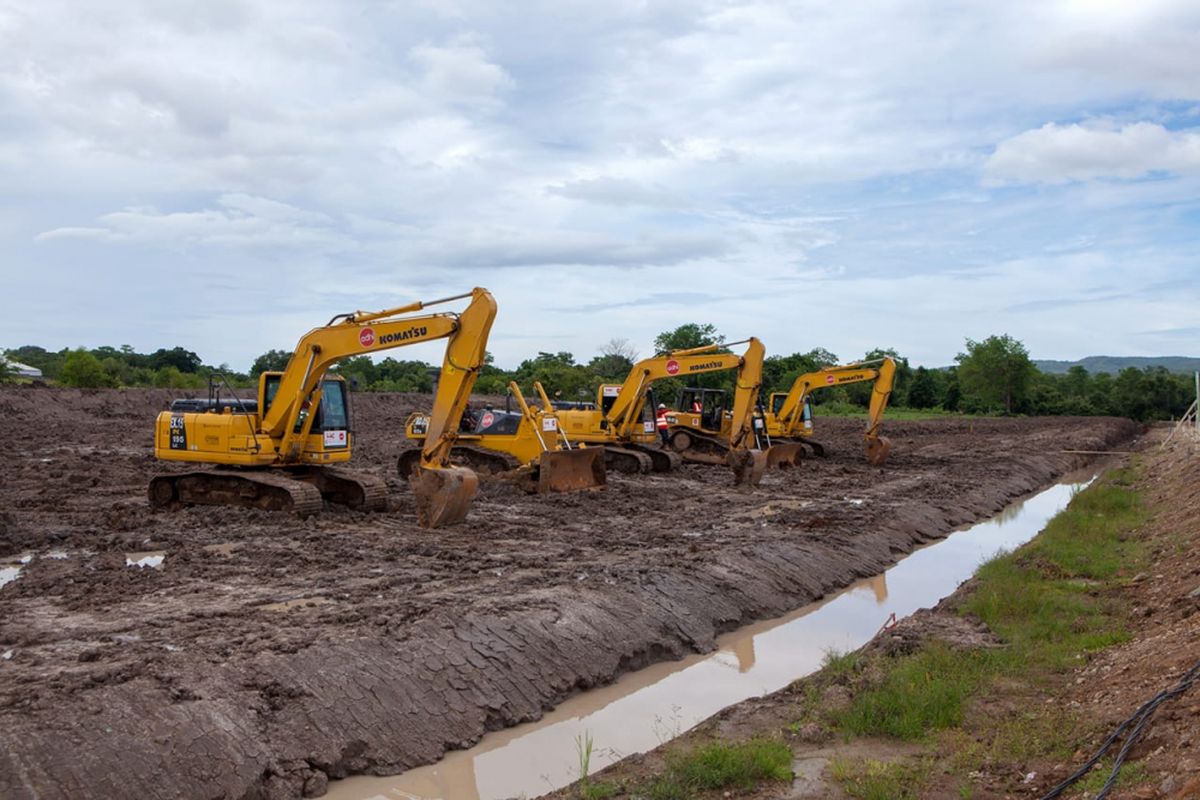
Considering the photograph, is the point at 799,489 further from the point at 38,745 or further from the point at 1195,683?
the point at 38,745

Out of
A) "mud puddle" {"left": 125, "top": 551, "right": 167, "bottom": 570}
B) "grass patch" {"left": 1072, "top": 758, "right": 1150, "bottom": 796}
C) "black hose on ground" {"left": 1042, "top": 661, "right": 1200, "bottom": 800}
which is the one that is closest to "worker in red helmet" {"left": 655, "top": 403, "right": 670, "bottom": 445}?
"mud puddle" {"left": 125, "top": 551, "right": 167, "bottom": 570}

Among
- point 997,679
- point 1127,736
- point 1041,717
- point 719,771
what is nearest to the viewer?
point 1127,736

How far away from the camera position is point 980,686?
318 inches

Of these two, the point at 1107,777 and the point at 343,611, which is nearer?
the point at 1107,777

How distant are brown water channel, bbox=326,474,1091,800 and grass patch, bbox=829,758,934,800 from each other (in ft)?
6.17

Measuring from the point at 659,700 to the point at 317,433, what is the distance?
29.2 feet

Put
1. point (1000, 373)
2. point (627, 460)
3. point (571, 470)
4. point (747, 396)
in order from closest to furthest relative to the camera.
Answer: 1. point (571, 470)
2. point (747, 396)
3. point (627, 460)
4. point (1000, 373)

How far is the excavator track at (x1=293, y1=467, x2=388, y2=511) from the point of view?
54.0 feet

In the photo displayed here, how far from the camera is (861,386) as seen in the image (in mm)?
71688

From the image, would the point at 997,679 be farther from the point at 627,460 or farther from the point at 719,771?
the point at 627,460

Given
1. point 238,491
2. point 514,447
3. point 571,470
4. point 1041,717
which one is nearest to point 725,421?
point 514,447

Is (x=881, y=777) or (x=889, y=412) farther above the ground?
(x=889, y=412)

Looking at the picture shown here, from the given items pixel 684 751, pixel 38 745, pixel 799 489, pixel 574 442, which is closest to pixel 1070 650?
pixel 684 751

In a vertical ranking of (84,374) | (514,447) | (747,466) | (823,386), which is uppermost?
(84,374)
